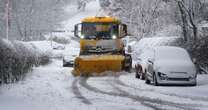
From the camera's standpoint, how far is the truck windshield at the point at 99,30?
99.7 ft

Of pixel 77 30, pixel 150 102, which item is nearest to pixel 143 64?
pixel 77 30

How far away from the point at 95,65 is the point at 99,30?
3201 millimetres

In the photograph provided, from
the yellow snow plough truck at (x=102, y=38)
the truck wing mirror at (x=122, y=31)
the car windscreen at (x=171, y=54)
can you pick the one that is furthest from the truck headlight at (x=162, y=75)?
the truck wing mirror at (x=122, y=31)

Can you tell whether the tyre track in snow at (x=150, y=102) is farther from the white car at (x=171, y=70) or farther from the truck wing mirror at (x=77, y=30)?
the truck wing mirror at (x=77, y=30)

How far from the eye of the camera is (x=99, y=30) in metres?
30.6

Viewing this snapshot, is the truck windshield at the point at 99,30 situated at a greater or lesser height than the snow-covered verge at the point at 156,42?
greater

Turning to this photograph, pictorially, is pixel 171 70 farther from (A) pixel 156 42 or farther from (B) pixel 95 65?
(A) pixel 156 42

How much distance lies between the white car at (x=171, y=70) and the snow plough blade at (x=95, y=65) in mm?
6001

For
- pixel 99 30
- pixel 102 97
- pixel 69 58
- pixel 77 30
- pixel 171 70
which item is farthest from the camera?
pixel 69 58

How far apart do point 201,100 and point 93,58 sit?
12745 mm

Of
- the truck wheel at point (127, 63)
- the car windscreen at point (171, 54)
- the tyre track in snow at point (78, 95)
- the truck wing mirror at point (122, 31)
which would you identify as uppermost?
the truck wing mirror at point (122, 31)

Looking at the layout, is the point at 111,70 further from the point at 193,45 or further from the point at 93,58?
the point at 193,45

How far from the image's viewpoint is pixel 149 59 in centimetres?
2286

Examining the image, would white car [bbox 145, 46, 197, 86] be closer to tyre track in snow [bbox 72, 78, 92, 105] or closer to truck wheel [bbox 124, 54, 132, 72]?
tyre track in snow [bbox 72, 78, 92, 105]
